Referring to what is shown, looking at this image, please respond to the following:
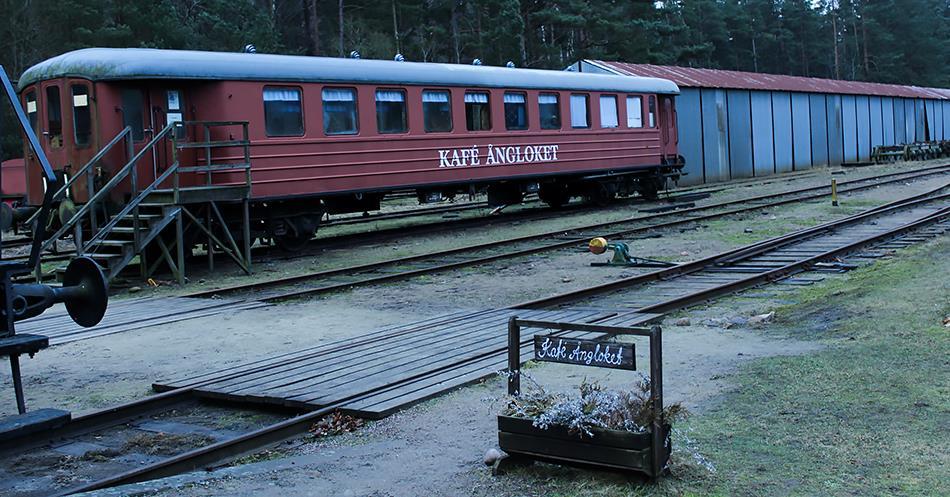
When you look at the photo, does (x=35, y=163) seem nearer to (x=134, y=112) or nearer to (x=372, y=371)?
(x=134, y=112)

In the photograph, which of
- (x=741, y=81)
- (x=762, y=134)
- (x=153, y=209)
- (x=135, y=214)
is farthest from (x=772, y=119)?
(x=135, y=214)

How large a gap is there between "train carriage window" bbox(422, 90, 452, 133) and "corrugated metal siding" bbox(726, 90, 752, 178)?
20497 mm

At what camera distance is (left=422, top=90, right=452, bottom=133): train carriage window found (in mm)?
19219

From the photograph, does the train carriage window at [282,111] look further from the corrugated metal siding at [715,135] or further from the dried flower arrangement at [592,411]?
the corrugated metal siding at [715,135]

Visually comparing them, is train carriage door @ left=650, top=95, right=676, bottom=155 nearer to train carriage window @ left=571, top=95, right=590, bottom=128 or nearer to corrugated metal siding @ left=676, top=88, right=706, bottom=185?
train carriage window @ left=571, top=95, right=590, bottom=128

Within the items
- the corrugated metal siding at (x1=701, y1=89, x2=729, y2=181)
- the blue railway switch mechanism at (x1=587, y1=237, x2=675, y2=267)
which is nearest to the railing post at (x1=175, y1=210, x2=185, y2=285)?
the blue railway switch mechanism at (x1=587, y1=237, x2=675, y2=267)

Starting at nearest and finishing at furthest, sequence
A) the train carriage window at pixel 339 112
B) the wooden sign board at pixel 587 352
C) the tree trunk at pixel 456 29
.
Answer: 1. the wooden sign board at pixel 587 352
2. the train carriage window at pixel 339 112
3. the tree trunk at pixel 456 29

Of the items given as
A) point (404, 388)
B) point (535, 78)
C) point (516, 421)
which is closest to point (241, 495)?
point (516, 421)

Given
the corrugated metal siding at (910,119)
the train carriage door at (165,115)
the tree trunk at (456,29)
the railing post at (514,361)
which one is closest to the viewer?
the railing post at (514,361)

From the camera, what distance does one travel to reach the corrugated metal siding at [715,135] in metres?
35.8

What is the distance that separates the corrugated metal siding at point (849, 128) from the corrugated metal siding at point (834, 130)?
0.32m

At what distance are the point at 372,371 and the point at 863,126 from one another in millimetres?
45705

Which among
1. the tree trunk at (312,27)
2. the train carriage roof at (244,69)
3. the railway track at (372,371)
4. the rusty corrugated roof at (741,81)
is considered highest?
the tree trunk at (312,27)

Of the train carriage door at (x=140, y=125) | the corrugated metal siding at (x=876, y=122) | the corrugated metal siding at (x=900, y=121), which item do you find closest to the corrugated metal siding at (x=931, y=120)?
the corrugated metal siding at (x=900, y=121)
